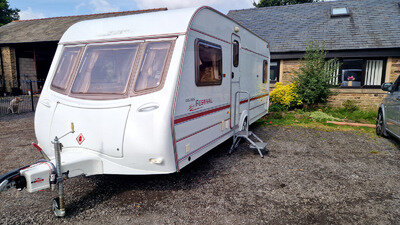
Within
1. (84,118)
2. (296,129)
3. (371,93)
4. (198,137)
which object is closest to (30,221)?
(84,118)

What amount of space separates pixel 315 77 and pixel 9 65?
18244 mm

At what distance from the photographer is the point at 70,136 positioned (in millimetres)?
3756

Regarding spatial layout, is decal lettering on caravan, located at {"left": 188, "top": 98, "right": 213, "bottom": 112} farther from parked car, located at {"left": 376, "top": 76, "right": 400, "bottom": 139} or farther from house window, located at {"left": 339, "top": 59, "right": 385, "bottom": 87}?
house window, located at {"left": 339, "top": 59, "right": 385, "bottom": 87}

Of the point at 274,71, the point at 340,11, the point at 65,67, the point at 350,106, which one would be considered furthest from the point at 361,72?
the point at 65,67

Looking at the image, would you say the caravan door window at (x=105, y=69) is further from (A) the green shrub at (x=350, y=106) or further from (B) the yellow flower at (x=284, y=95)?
(A) the green shrub at (x=350, y=106)

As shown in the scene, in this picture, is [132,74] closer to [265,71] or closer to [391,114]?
[265,71]

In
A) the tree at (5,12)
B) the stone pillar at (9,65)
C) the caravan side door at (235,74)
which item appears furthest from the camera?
the tree at (5,12)

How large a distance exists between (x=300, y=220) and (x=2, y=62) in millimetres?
20887

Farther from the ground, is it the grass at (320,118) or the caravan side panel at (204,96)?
the caravan side panel at (204,96)

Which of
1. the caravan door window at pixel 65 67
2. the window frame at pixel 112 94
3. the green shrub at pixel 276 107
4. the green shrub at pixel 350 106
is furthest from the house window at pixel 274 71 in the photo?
the caravan door window at pixel 65 67

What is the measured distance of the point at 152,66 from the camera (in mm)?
3744

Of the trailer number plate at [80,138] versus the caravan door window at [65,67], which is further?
the caravan door window at [65,67]

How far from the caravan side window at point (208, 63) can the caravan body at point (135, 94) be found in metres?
0.02

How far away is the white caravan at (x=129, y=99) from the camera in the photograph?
3438 mm
